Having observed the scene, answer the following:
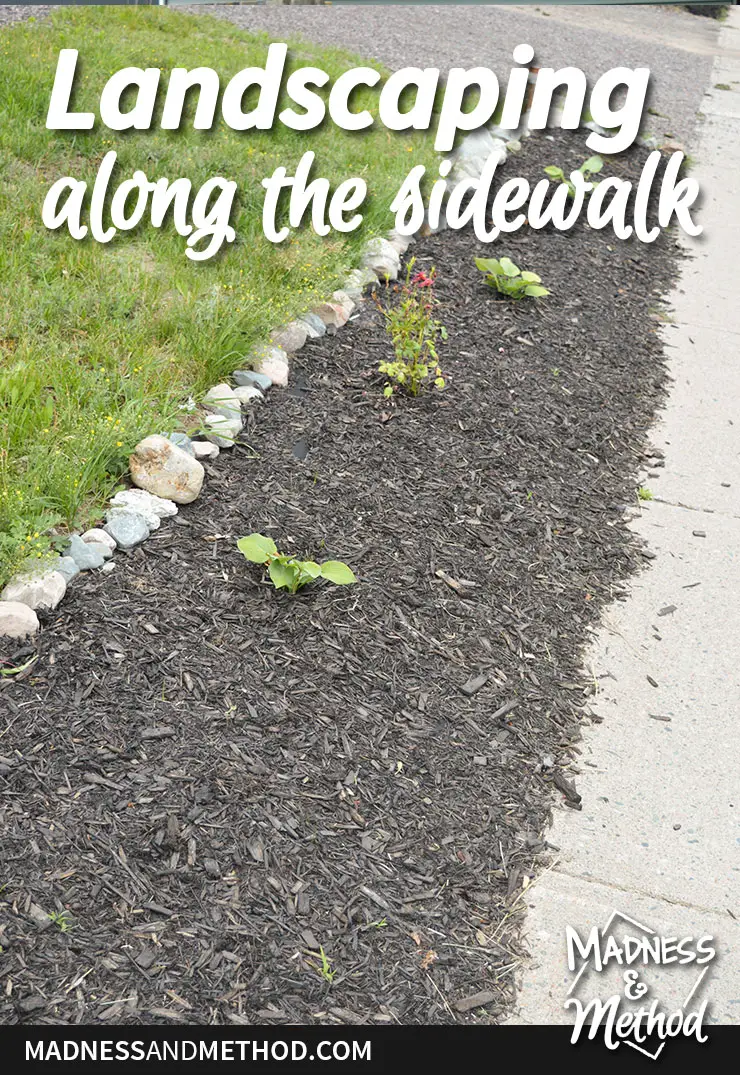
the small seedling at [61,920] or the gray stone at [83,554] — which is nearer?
the small seedling at [61,920]

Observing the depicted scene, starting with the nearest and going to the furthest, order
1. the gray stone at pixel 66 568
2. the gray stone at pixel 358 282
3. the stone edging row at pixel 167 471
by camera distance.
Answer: the stone edging row at pixel 167 471, the gray stone at pixel 66 568, the gray stone at pixel 358 282

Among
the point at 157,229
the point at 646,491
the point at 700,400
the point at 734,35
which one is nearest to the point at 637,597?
the point at 646,491

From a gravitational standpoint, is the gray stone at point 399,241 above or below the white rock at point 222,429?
above

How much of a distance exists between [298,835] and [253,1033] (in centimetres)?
51

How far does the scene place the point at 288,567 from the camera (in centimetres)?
337

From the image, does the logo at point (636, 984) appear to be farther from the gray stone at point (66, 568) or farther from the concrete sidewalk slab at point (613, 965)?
the gray stone at point (66, 568)

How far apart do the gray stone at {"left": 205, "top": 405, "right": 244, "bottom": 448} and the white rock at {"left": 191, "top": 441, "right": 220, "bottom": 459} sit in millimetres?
60

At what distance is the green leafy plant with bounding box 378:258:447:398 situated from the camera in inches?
180

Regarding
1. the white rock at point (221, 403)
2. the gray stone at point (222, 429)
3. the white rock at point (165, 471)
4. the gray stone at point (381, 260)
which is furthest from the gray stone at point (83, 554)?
the gray stone at point (381, 260)

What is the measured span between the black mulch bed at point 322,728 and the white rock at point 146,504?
A: 69 mm

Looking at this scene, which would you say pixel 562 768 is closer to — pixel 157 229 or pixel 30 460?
pixel 30 460

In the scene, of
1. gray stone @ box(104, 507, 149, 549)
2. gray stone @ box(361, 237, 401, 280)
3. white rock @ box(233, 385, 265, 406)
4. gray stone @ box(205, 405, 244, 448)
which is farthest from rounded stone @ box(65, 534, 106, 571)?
gray stone @ box(361, 237, 401, 280)

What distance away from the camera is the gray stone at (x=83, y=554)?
3.38 m

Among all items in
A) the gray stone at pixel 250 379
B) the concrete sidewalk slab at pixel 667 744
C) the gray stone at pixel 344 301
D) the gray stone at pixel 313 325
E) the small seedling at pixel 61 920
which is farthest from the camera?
the gray stone at pixel 344 301
